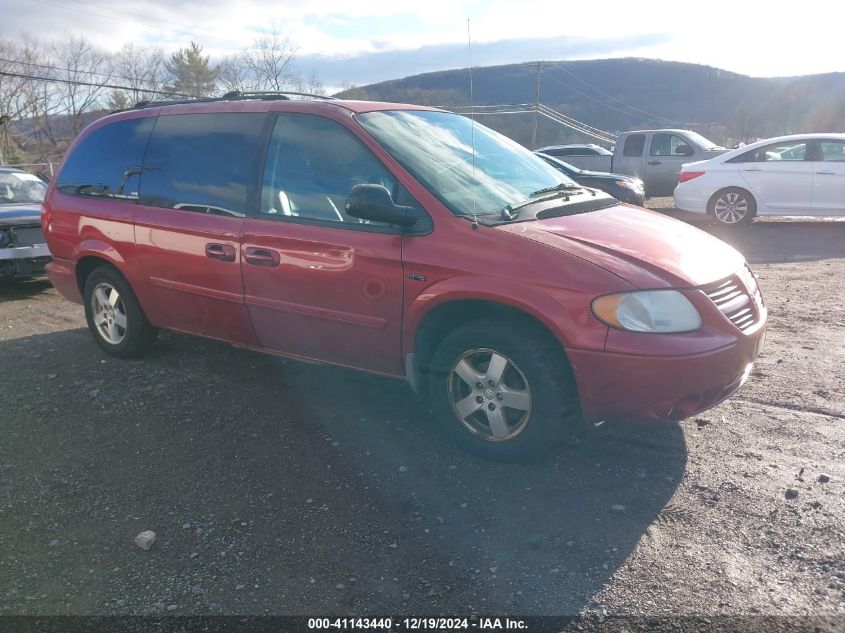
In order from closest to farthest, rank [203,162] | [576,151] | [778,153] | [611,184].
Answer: [203,162] → [611,184] → [778,153] → [576,151]

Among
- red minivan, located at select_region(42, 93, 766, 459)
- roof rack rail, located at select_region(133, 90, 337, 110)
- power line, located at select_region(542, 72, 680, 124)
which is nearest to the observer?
red minivan, located at select_region(42, 93, 766, 459)

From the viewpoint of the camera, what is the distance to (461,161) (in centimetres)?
405

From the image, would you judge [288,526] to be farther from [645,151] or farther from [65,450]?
[645,151]

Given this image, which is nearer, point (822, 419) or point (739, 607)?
point (739, 607)

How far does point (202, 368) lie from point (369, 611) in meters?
3.07

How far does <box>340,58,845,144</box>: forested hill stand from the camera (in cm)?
8606

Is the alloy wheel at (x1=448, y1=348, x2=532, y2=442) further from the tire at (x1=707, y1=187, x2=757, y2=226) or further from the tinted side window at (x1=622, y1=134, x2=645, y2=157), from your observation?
the tinted side window at (x1=622, y1=134, x2=645, y2=157)

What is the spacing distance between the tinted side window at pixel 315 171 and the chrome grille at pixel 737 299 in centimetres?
170

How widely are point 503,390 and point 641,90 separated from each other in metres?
120

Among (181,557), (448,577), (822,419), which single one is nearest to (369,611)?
(448,577)

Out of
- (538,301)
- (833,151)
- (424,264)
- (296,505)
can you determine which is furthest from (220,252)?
(833,151)

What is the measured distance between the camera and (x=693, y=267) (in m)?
3.37

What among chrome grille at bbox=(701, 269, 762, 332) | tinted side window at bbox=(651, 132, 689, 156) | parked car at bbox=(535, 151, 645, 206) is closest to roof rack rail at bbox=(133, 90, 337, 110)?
chrome grille at bbox=(701, 269, 762, 332)

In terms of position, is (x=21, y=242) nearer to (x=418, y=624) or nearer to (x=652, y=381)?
(x=418, y=624)
